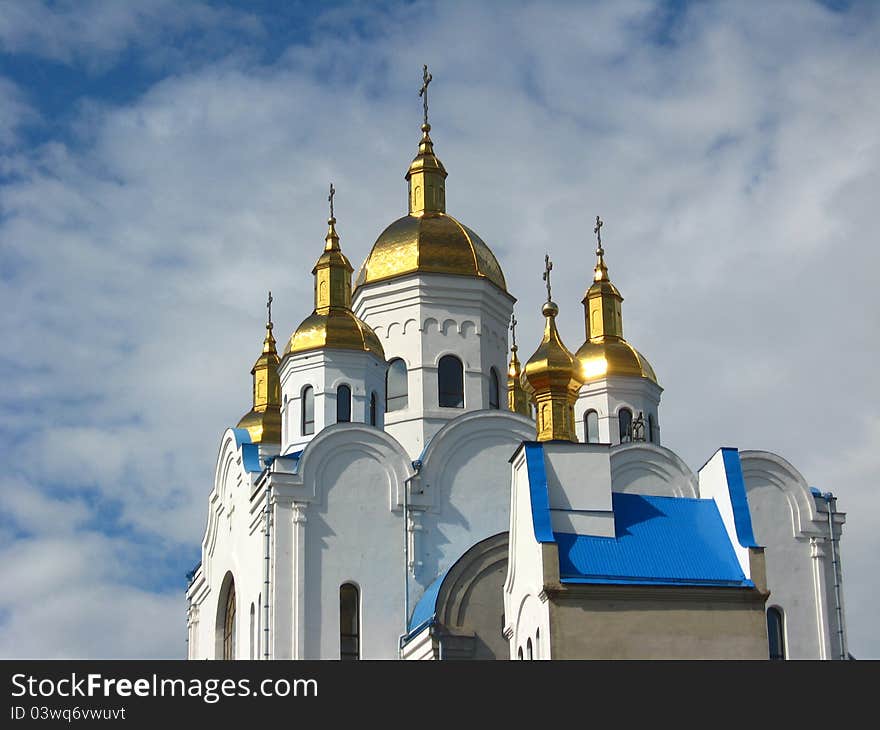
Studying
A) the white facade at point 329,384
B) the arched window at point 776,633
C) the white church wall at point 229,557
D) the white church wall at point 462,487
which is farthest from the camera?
the white facade at point 329,384

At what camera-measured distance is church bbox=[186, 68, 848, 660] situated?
20625 mm

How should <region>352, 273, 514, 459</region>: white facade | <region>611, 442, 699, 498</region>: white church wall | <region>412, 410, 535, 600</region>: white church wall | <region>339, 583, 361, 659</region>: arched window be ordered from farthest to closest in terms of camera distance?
<region>352, 273, 514, 459</region>: white facade
<region>611, 442, 699, 498</region>: white church wall
<region>412, 410, 535, 600</region>: white church wall
<region>339, 583, 361, 659</region>: arched window

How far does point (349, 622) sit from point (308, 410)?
3.91m

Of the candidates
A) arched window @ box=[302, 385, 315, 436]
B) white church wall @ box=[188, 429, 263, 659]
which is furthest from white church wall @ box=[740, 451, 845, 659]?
white church wall @ box=[188, 429, 263, 659]

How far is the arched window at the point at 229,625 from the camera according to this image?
29125mm

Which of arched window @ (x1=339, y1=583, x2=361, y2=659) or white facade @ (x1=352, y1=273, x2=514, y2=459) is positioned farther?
white facade @ (x1=352, y1=273, x2=514, y2=459)

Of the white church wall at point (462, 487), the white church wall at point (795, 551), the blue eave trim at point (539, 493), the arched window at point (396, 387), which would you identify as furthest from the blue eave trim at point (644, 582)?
the arched window at point (396, 387)

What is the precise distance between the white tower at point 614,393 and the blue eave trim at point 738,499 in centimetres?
788

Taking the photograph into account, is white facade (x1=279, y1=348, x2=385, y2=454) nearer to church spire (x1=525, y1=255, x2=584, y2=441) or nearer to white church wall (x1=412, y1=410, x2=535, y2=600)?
white church wall (x1=412, y1=410, x2=535, y2=600)

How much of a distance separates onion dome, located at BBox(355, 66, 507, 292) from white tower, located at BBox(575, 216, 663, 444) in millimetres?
2252

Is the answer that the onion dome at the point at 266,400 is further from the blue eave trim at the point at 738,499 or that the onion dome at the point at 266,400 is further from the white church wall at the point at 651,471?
the blue eave trim at the point at 738,499

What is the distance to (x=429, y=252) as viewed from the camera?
29750mm

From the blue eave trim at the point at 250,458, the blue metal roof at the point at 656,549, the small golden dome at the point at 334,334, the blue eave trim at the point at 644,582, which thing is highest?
the small golden dome at the point at 334,334

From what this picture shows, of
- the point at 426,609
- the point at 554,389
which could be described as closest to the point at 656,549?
the point at 554,389
